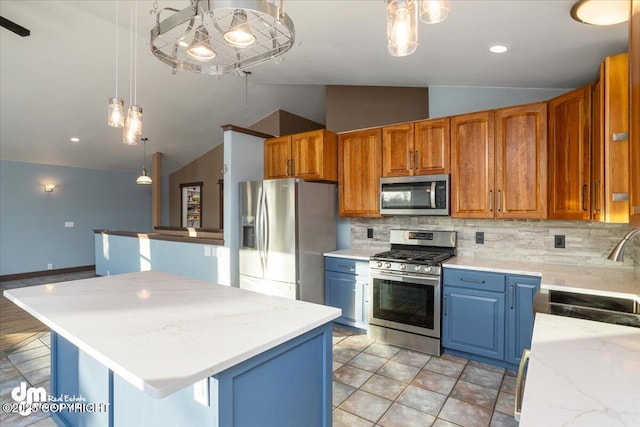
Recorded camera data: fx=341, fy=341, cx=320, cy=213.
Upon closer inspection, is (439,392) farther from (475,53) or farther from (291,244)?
(475,53)

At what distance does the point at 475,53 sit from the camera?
247cm

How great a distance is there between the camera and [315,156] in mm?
3846

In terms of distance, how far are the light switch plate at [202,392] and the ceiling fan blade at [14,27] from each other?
13.2ft

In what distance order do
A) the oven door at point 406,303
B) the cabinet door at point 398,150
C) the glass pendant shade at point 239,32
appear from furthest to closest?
the cabinet door at point 398,150
the oven door at point 406,303
the glass pendant shade at point 239,32

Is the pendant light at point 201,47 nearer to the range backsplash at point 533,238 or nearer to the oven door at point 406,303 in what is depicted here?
the oven door at point 406,303

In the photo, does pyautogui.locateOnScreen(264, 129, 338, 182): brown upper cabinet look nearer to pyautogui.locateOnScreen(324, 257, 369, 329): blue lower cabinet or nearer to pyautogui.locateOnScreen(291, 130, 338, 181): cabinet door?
pyautogui.locateOnScreen(291, 130, 338, 181): cabinet door

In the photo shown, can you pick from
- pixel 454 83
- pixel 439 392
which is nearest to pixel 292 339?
pixel 439 392

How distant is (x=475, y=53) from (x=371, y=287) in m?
2.18

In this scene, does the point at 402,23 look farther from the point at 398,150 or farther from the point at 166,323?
the point at 398,150

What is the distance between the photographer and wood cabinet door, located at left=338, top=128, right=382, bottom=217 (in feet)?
11.9

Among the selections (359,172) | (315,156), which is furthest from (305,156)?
(359,172)

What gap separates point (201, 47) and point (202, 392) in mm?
1350

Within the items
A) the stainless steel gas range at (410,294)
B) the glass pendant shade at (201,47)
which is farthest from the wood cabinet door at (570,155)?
the glass pendant shade at (201,47)

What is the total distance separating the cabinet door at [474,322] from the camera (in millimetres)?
2770
